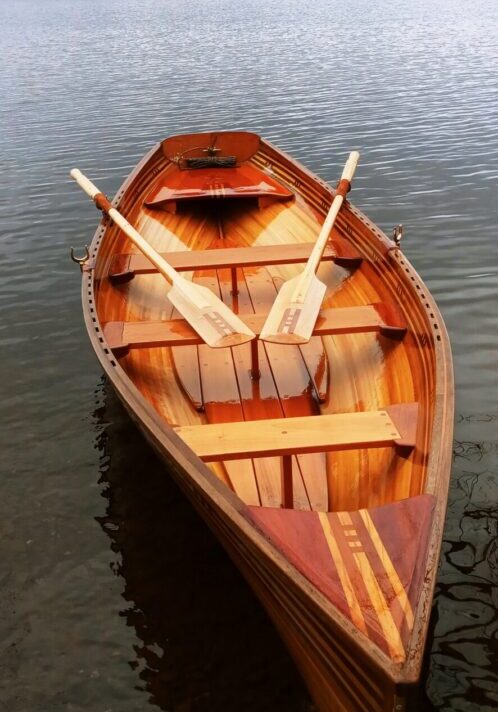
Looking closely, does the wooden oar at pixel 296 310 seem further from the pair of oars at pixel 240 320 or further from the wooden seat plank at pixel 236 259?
the wooden seat plank at pixel 236 259

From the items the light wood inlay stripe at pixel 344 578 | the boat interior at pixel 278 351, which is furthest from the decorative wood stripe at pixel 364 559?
the boat interior at pixel 278 351

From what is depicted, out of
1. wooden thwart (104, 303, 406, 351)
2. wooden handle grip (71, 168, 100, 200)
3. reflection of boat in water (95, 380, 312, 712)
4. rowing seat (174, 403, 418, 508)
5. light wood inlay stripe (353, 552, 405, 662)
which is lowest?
reflection of boat in water (95, 380, 312, 712)

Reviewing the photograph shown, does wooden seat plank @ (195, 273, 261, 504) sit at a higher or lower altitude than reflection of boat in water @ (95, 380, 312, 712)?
higher

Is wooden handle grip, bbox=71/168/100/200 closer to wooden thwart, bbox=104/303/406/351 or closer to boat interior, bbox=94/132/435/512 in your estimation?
boat interior, bbox=94/132/435/512

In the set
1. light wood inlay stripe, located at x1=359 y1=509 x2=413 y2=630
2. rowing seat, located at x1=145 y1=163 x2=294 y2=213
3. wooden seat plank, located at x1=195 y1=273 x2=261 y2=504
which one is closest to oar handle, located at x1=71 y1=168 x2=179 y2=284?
wooden seat plank, located at x1=195 y1=273 x2=261 y2=504

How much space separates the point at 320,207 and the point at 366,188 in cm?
383

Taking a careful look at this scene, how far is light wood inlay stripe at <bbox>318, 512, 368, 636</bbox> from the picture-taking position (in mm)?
2743

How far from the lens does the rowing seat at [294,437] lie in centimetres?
396

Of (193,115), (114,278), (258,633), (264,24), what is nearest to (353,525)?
A: (258,633)

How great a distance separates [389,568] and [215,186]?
23.6 ft

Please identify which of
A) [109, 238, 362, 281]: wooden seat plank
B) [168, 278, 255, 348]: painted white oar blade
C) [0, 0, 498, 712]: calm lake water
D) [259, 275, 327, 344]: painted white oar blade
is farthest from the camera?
[109, 238, 362, 281]: wooden seat plank

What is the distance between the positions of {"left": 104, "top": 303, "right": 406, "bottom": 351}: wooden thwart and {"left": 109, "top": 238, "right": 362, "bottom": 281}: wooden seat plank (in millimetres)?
1237

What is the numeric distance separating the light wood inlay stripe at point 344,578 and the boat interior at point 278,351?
0.71 metres

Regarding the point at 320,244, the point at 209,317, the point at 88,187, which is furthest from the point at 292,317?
the point at 88,187
